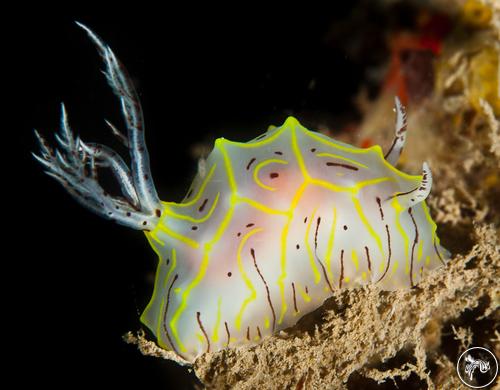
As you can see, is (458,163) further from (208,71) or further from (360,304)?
(208,71)

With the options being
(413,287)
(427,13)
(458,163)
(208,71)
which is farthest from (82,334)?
(427,13)

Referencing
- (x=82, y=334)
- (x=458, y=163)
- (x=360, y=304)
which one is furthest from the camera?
(x=82, y=334)
